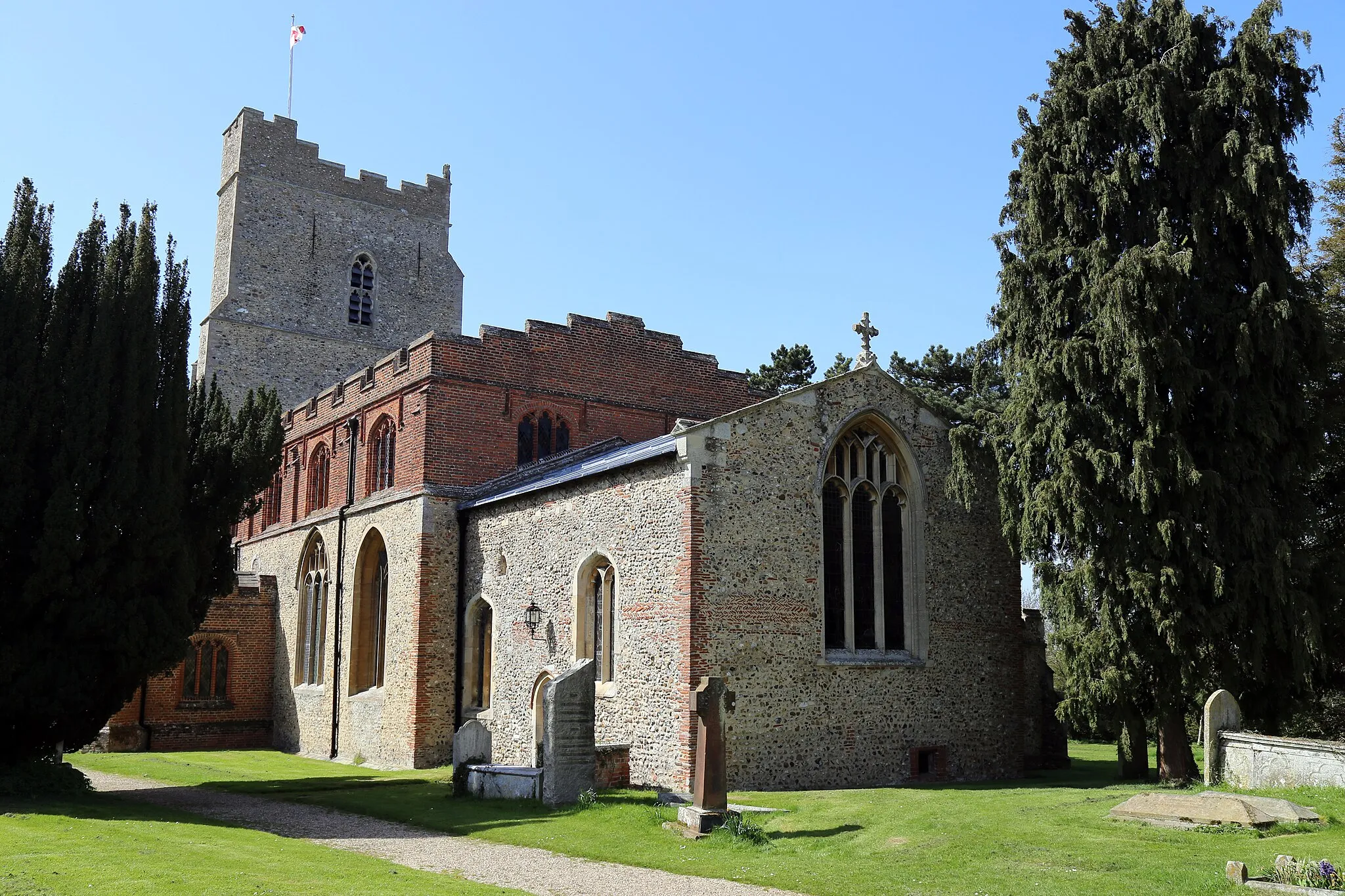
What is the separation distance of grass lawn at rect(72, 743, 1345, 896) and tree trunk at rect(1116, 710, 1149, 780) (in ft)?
2.17

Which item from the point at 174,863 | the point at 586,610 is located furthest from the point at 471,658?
the point at 174,863

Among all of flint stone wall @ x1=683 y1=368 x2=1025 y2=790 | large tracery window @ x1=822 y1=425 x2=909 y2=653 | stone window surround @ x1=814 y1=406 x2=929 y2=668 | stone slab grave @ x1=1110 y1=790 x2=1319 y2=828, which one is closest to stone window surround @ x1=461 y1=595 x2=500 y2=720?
flint stone wall @ x1=683 y1=368 x2=1025 y2=790

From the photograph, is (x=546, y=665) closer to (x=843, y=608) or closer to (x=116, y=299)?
(x=843, y=608)

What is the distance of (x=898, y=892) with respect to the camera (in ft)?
32.6

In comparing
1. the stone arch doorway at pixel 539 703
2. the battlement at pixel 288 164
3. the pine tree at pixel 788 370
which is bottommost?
the stone arch doorway at pixel 539 703

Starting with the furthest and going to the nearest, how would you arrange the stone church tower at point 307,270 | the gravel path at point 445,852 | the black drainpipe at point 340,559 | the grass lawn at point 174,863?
the stone church tower at point 307,270, the black drainpipe at point 340,559, the gravel path at point 445,852, the grass lawn at point 174,863

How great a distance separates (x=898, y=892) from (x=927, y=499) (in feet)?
34.3

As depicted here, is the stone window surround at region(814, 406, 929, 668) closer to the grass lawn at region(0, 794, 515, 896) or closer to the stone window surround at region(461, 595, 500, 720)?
the stone window surround at region(461, 595, 500, 720)

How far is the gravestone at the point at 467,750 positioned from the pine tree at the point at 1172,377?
930cm

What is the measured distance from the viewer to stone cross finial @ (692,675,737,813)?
520 inches

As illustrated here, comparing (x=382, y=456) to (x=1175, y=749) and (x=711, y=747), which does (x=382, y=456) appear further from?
(x=1175, y=749)

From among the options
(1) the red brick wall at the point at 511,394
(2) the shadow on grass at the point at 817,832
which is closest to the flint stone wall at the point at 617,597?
(1) the red brick wall at the point at 511,394

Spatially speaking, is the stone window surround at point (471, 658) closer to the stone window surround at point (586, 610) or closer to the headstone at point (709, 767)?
the stone window surround at point (586, 610)

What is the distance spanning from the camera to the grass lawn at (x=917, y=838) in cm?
1017
